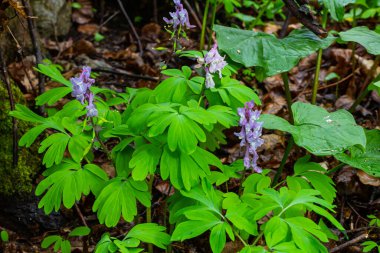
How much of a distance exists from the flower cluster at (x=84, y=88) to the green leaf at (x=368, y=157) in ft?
4.00

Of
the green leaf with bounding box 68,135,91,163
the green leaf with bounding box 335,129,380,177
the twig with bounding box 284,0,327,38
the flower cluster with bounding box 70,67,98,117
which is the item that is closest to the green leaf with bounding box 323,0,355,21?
the twig with bounding box 284,0,327,38

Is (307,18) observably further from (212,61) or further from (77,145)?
(77,145)

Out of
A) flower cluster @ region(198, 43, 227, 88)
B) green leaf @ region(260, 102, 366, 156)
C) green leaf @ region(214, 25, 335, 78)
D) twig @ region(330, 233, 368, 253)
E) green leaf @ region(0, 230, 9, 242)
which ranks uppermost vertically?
flower cluster @ region(198, 43, 227, 88)

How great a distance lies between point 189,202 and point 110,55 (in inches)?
119

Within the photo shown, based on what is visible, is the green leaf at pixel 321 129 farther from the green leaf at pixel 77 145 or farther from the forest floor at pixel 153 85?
the green leaf at pixel 77 145

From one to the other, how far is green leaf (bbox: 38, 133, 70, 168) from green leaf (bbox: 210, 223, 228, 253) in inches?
30.3

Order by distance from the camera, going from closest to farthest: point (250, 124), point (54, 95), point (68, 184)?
point (250, 124), point (68, 184), point (54, 95)

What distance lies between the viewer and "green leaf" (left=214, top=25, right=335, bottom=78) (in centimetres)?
238

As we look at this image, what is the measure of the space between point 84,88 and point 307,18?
4.75ft

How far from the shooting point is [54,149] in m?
1.90

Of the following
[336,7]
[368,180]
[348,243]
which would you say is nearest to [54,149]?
[348,243]

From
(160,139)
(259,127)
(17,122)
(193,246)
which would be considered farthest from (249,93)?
(17,122)

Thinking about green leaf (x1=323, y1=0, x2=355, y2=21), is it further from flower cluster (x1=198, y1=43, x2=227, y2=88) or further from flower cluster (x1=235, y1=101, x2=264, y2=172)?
flower cluster (x1=235, y1=101, x2=264, y2=172)

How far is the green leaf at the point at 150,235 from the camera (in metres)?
1.75
